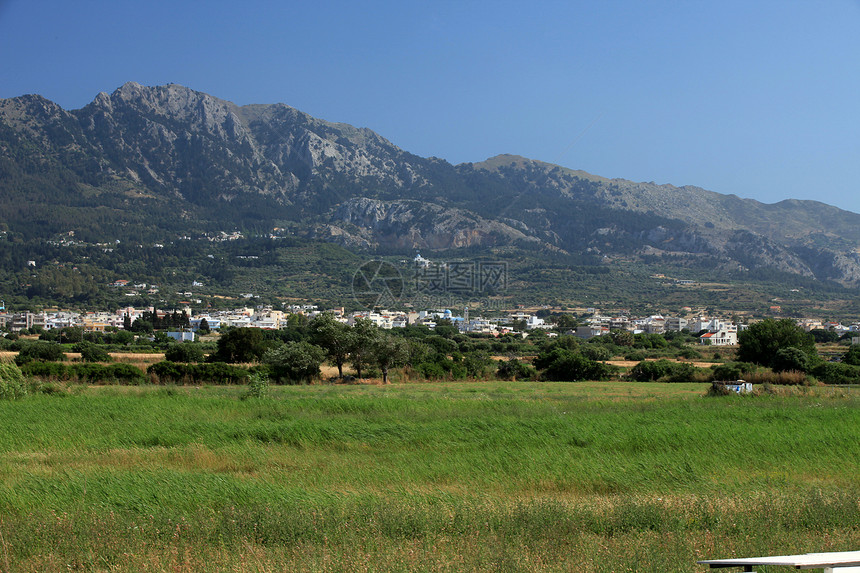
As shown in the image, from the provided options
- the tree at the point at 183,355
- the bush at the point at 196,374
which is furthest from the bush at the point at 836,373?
the tree at the point at 183,355

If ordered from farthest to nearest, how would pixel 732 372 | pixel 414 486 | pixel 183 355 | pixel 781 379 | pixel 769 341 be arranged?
pixel 183 355
pixel 769 341
pixel 732 372
pixel 781 379
pixel 414 486

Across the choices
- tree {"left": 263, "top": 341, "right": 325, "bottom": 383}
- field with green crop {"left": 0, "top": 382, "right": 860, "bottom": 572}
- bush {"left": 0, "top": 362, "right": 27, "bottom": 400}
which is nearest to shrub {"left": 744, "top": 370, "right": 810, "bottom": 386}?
field with green crop {"left": 0, "top": 382, "right": 860, "bottom": 572}

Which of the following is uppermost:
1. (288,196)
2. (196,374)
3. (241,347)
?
(288,196)

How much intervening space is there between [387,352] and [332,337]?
228 cm

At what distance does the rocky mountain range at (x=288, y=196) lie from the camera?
116750 mm

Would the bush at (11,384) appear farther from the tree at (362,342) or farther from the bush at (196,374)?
the tree at (362,342)

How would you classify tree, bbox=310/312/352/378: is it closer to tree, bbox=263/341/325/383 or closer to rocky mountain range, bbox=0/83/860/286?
tree, bbox=263/341/325/383

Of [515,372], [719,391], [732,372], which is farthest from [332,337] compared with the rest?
[732,372]

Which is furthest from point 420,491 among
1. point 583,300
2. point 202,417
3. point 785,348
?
point 583,300

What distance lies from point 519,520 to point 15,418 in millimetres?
10081

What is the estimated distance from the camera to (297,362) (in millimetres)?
22469

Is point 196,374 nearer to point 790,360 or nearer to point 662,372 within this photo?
point 662,372

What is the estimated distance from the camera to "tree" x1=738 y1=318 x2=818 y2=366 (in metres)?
27.9

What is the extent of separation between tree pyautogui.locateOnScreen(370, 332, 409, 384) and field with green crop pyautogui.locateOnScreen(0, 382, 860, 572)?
412 inches
